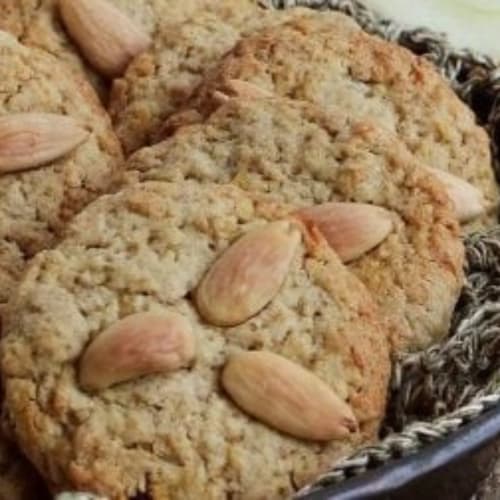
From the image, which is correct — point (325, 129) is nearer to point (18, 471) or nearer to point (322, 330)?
point (322, 330)

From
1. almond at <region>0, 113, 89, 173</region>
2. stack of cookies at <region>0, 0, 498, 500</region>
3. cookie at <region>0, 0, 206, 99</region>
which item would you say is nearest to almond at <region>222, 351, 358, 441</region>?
stack of cookies at <region>0, 0, 498, 500</region>

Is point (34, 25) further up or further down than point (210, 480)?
further up

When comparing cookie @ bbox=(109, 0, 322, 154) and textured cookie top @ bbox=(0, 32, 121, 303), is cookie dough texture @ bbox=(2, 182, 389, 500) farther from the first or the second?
cookie @ bbox=(109, 0, 322, 154)

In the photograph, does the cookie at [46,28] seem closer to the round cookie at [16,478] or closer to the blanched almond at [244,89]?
the blanched almond at [244,89]

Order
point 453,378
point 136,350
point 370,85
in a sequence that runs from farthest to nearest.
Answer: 1. point 370,85
2. point 453,378
3. point 136,350

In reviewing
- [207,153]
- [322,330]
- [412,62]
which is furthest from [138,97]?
[322,330]

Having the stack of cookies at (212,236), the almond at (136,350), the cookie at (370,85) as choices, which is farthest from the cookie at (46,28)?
the almond at (136,350)

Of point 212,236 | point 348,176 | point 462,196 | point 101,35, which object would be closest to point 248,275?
point 212,236

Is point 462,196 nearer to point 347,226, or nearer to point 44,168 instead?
point 347,226
